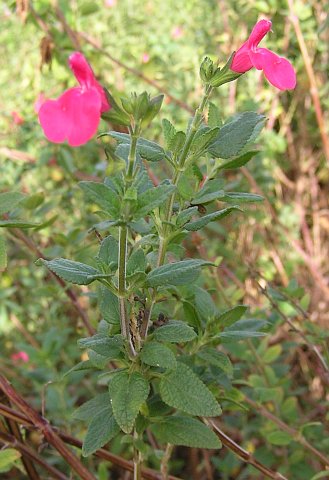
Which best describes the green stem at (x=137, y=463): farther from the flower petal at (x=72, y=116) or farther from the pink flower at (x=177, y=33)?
the pink flower at (x=177, y=33)

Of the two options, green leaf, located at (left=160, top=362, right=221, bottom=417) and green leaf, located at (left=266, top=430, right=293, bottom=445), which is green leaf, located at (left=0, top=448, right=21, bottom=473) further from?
green leaf, located at (left=266, top=430, right=293, bottom=445)

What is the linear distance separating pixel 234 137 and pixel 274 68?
0.11 m

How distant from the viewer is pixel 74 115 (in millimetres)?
676

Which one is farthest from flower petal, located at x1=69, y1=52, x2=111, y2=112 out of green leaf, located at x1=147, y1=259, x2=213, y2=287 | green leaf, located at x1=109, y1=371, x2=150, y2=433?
green leaf, located at x1=109, y1=371, x2=150, y2=433

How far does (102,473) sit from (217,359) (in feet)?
1.19

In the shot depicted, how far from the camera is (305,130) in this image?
94.3 inches

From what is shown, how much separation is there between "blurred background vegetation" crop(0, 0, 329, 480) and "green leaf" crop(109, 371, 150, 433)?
433 millimetres

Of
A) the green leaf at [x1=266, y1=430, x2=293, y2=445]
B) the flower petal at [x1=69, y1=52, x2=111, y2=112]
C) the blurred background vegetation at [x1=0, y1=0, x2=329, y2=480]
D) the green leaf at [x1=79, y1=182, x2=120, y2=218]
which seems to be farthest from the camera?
A: the blurred background vegetation at [x1=0, y1=0, x2=329, y2=480]

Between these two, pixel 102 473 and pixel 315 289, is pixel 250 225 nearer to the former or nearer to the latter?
pixel 315 289

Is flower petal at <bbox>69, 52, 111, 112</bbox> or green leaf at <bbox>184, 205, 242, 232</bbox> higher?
flower petal at <bbox>69, 52, 111, 112</bbox>

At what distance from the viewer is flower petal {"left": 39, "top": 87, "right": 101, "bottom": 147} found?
660 millimetres

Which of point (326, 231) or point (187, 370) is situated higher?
point (187, 370)

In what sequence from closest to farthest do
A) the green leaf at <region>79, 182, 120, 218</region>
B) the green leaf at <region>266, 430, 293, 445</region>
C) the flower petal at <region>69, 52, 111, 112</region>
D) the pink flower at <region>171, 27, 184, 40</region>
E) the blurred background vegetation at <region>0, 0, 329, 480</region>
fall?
the green leaf at <region>79, 182, 120, 218</region>, the flower petal at <region>69, 52, 111, 112</region>, the green leaf at <region>266, 430, 293, 445</region>, the blurred background vegetation at <region>0, 0, 329, 480</region>, the pink flower at <region>171, 27, 184, 40</region>

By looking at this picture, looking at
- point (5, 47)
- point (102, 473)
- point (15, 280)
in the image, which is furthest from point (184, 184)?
point (5, 47)
